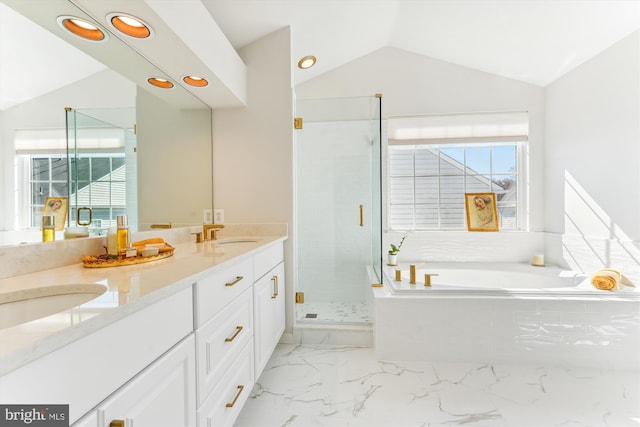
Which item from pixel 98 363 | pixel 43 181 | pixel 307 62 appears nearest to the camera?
pixel 98 363

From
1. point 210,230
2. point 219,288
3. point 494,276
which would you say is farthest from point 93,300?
point 494,276

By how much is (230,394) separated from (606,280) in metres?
2.47

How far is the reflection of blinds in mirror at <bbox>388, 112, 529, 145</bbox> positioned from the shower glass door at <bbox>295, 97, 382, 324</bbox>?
832mm

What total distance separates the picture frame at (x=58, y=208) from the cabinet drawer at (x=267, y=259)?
79 centimetres

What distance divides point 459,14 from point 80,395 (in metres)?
3.23

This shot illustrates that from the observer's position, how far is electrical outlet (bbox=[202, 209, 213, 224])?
2197 millimetres

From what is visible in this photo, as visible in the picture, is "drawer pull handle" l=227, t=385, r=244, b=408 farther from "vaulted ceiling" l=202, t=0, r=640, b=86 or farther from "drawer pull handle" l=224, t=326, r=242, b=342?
"vaulted ceiling" l=202, t=0, r=640, b=86

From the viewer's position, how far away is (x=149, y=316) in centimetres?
70

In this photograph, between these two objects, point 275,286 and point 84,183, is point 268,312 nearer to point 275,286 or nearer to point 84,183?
point 275,286

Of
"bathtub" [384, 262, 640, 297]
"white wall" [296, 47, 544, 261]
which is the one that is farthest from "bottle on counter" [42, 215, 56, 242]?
"white wall" [296, 47, 544, 261]

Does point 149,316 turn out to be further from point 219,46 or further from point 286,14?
point 286,14

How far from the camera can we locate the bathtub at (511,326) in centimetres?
Result: 185

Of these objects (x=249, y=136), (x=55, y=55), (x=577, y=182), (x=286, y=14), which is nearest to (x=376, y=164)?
(x=249, y=136)

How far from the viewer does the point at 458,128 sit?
312 cm
